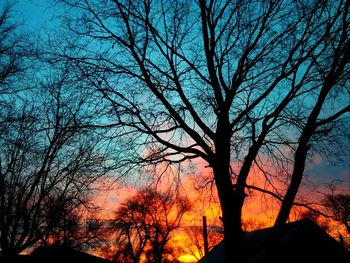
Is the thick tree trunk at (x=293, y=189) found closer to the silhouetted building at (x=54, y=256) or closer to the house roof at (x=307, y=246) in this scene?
the house roof at (x=307, y=246)

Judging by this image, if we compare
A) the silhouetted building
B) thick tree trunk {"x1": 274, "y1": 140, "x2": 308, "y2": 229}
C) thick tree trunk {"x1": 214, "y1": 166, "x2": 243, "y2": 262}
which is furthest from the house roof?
the silhouetted building

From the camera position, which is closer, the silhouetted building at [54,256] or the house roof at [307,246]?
the house roof at [307,246]

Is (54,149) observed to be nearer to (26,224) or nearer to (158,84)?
(26,224)

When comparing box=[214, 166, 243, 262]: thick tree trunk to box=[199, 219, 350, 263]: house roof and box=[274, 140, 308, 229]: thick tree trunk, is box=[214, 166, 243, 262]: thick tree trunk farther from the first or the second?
box=[199, 219, 350, 263]: house roof

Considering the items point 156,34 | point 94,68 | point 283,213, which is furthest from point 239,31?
point 283,213

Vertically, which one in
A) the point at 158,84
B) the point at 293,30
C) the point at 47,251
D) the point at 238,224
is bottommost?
the point at 238,224

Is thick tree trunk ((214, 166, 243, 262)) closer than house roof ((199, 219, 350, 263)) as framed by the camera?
Yes

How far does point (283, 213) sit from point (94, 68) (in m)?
6.49

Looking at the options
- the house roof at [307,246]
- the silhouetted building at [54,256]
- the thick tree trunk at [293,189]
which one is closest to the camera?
the thick tree trunk at [293,189]


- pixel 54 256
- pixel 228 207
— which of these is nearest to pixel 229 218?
pixel 228 207

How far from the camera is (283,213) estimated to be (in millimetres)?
7594

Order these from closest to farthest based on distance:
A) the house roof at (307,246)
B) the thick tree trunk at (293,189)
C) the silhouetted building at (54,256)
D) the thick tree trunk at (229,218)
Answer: the thick tree trunk at (293,189)
the thick tree trunk at (229,218)
the house roof at (307,246)
the silhouetted building at (54,256)

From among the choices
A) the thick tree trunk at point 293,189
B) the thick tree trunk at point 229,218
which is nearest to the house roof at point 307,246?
the thick tree trunk at point 229,218

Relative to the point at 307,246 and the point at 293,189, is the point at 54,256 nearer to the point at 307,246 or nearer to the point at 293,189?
the point at 307,246
